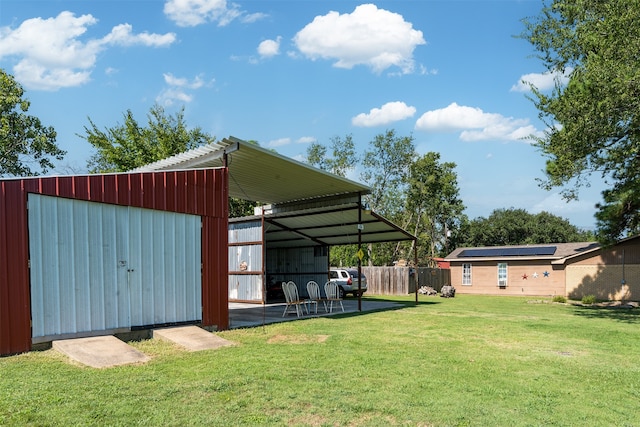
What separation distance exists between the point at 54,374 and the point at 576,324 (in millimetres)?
11603

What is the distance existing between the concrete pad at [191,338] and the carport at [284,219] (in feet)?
12.2

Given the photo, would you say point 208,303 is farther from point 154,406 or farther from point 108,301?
point 154,406

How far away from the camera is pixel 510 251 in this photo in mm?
28156

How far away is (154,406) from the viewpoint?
4621 mm

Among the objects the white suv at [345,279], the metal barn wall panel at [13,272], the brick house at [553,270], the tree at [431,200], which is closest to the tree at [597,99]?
the brick house at [553,270]

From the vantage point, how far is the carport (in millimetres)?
11427

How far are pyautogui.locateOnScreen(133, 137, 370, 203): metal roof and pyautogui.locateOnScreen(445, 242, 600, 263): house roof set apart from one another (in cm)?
1634

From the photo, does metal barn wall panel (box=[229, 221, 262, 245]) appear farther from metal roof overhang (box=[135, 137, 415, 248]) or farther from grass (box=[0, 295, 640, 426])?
grass (box=[0, 295, 640, 426])

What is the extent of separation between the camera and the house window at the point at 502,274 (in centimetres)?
2753

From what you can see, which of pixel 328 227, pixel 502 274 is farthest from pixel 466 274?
pixel 328 227

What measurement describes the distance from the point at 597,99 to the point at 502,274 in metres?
17.1

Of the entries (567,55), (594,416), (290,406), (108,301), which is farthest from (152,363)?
(567,55)

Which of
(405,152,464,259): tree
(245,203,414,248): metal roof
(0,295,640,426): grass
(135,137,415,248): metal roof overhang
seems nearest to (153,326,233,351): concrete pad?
(0,295,640,426): grass

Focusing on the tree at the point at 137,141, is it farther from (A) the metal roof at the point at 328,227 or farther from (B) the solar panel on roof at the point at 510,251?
(B) the solar panel on roof at the point at 510,251
